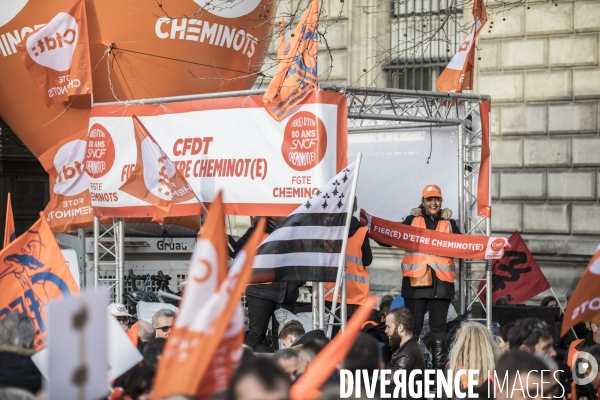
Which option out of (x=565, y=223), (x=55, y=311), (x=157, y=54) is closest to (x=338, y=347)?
(x=55, y=311)

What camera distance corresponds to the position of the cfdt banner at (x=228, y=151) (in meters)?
8.99

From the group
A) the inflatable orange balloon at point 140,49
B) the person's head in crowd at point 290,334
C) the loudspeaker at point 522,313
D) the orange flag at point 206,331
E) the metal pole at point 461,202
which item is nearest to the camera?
the orange flag at point 206,331

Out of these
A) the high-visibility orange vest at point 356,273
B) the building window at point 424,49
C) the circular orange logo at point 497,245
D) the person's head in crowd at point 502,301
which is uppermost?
the building window at point 424,49

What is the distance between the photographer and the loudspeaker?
1093cm

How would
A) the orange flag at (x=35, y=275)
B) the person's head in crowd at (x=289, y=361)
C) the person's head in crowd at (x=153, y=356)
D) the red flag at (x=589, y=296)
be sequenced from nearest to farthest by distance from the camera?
1. the person's head in crowd at (x=153, y=356)
2. the red flag at (x=589, y=296)
3. the person's head in crowd at (x=289, y=361)
4. the orange flag at (x=35, y=275)

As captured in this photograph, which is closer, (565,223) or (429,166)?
(429,166)

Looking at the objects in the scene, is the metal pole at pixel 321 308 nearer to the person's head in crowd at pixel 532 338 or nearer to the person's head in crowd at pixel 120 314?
the person's head in crowd at pixel 120 314

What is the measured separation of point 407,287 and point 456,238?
0.69 metres

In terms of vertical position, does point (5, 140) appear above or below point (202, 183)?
above

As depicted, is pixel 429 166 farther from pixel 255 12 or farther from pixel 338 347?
pixel 338 347

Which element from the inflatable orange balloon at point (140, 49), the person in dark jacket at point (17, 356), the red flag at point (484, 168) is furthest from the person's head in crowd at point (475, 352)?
the inflatable orange balloon at point (140, 49)

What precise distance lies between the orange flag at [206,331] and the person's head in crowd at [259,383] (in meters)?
0.30

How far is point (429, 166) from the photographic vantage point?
38.4ft

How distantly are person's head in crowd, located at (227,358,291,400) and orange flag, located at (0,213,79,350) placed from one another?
127 inches
